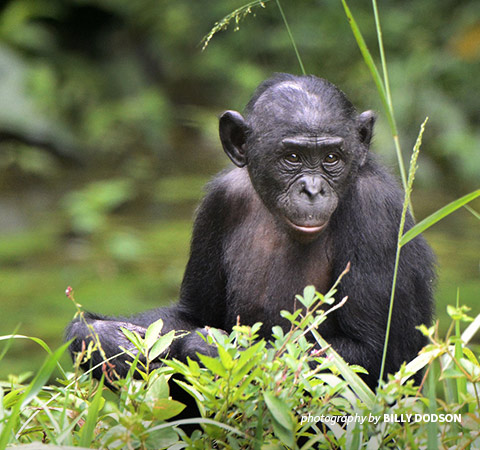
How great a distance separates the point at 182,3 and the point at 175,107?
5.36 feet

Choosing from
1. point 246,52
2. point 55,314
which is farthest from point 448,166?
point 55,314

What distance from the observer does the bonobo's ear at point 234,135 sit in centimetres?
360

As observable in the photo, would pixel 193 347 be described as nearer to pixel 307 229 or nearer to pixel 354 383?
pixel 307 229

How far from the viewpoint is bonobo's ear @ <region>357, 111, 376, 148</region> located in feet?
11.6

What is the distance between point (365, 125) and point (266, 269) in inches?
30.8

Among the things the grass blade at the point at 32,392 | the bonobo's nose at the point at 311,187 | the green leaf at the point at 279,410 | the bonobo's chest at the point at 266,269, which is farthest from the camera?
the bonobo's chest at the point at 266,269

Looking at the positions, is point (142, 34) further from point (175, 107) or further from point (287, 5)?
point (287, 5)

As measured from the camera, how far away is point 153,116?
431 inches

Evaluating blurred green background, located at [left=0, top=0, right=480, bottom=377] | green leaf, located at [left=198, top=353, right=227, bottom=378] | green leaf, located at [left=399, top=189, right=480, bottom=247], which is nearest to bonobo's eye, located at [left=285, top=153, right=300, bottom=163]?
green leaf, located at [left=399, top=189, right=480, bottom=247]

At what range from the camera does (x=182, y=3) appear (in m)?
12.2

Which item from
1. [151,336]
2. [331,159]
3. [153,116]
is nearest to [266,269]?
[331,159]

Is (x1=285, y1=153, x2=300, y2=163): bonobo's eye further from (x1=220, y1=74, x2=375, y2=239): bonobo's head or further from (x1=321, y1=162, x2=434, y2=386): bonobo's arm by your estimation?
(x1=321, y1=162, x2=434, y2=386): bonobo's arm

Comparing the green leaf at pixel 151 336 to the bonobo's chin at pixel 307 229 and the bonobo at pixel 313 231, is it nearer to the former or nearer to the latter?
the bonobo at pixel 313 231

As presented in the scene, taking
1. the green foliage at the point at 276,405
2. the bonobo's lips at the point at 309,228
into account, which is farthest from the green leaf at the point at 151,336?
the bonobo's lips at the point at 309,228
